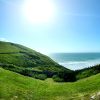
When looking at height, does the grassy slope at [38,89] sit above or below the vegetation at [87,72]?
below

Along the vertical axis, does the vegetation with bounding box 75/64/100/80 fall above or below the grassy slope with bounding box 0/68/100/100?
above

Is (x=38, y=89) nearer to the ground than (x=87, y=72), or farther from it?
nearer to the ground

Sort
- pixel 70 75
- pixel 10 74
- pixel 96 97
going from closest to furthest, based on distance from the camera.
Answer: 1. pixel 96 97
2. pixel 10 74
3. pixel 70 75

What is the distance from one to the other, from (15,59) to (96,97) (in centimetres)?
11146

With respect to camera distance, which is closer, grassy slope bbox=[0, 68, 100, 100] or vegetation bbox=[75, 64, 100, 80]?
grassy slope bbox=[0, 68, 100, 100]

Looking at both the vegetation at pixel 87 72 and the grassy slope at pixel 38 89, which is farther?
the vegetation at pixel 87 72

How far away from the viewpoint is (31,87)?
56.4 metres

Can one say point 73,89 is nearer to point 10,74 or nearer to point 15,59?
point 10,74

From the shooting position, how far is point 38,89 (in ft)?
181

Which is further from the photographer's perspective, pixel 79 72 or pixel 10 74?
pixel 79 72

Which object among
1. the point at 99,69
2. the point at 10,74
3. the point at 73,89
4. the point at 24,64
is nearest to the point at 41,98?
the point at 73,89

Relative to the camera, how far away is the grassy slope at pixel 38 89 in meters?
47.7

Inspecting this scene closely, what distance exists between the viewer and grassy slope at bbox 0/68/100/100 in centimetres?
4768

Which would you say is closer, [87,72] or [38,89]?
[38,89]
